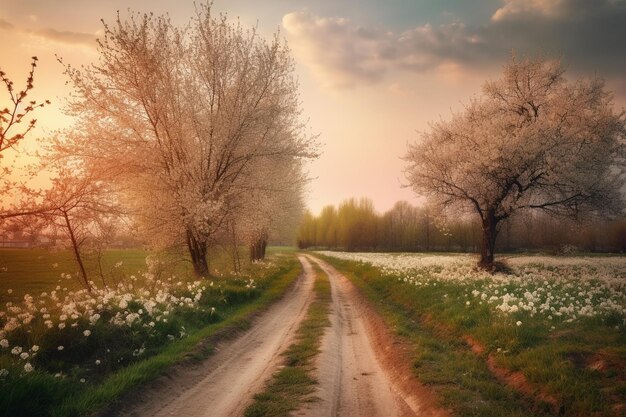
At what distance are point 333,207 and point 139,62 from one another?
119 meters

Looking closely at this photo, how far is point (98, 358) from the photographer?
9.10 metres

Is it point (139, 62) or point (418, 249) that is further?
point (418, 249)

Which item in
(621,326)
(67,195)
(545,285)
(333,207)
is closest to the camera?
(621,326)

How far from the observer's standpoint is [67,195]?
10.6m

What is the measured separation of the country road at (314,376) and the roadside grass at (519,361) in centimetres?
82

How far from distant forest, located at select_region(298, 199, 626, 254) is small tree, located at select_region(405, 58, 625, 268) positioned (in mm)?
34177

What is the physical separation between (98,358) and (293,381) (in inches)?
191

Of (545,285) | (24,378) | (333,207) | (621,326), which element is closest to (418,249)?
(333,207)

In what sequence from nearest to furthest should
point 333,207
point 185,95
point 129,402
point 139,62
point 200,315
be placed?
point 129,402, point 200,315, point 139,62, point 185,95, point 333,207

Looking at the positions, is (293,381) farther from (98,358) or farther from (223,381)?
(98,358)

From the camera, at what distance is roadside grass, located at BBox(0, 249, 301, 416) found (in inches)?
254

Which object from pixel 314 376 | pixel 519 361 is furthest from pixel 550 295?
pixel 314 376

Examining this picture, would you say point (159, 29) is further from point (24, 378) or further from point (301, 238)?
point (301, 238)

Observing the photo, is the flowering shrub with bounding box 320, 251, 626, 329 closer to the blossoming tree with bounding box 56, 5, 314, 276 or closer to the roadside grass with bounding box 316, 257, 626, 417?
the roadside grass with bounding box 316, 257, 626, 417
